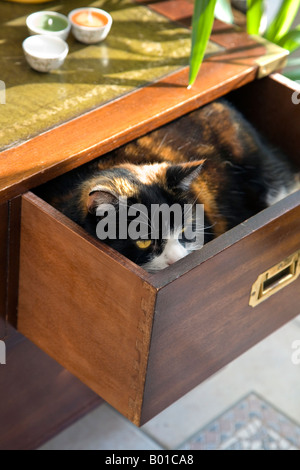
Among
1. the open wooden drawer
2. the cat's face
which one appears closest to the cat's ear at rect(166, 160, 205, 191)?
the cat's face

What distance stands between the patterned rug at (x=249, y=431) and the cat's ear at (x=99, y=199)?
70 centimetres

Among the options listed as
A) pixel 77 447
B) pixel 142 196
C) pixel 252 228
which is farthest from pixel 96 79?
pixel 77 447

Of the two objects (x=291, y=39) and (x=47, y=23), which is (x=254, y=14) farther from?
(x=47, y=23)

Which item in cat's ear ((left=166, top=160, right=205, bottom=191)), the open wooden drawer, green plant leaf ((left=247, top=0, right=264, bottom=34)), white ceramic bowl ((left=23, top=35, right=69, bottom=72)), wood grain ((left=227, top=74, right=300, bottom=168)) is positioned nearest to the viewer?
the open wooden drawer

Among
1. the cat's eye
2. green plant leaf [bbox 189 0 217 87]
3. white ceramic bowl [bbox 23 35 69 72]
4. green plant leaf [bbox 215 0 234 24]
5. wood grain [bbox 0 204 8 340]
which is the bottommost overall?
wood grain [bbox 0 204 8 340]

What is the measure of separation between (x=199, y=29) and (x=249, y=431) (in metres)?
0.81

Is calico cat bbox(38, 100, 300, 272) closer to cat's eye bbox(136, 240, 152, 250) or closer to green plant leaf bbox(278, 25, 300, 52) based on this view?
cat's eye bbox(136, 240, 152, 250)

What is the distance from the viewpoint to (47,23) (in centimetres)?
123

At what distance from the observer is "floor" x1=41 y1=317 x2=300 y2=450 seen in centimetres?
141

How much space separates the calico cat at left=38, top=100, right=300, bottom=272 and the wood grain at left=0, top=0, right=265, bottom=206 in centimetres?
4

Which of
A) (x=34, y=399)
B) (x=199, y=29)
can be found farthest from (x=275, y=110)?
(x=34, y=399)

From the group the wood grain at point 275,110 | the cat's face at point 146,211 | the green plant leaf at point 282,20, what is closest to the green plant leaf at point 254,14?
the green plant leaf at point 282,20

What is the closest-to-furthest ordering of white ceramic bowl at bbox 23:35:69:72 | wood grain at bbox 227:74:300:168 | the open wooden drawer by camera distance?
1. the open wooden drawer
2. white ceramic bowl at bbox 23:35:69:72
3. wood grain at bbox 227:74:300:168
